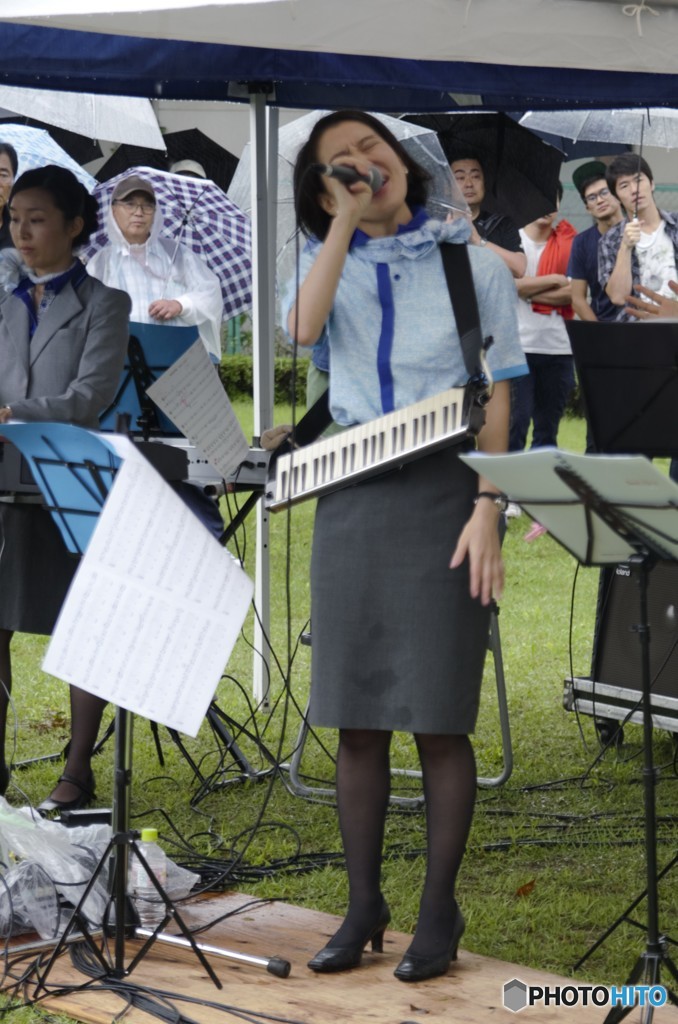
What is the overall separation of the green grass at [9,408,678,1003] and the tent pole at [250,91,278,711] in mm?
396

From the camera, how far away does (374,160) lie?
3334 millimetres

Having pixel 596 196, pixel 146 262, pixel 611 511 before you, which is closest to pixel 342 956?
pixel 611 511

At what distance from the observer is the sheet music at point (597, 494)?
255cm

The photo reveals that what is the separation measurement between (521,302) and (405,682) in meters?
6.27

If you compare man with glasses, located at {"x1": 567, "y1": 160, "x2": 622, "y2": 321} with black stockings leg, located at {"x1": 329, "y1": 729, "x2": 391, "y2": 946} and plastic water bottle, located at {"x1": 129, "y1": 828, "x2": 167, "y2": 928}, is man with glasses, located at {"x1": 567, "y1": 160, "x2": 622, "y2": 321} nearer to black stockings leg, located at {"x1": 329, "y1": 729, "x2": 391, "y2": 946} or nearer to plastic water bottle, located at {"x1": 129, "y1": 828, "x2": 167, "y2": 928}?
plastic water bottle, located at {"x1": 129, "y1": 828, "x2": 167, "y2": 928}

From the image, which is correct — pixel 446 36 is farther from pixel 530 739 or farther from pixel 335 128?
pixel 530 739

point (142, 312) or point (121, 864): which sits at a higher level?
point (142, 312)

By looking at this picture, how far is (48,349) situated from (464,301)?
193 cm

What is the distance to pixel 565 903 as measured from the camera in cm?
416

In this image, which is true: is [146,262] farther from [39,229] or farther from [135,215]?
[39,229]

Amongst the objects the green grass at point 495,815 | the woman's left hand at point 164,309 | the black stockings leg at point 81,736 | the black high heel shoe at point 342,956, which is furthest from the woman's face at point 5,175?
the black high heel shoe at point 342,956

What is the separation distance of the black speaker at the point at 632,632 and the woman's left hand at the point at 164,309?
2.63 metres

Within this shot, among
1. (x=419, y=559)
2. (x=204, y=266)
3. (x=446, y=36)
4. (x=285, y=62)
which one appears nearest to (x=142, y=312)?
(x=204, y=266)

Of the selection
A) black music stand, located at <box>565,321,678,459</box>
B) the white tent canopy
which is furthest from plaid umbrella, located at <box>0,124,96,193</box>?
black music stand, located at <box>565,321,678,459</box>
